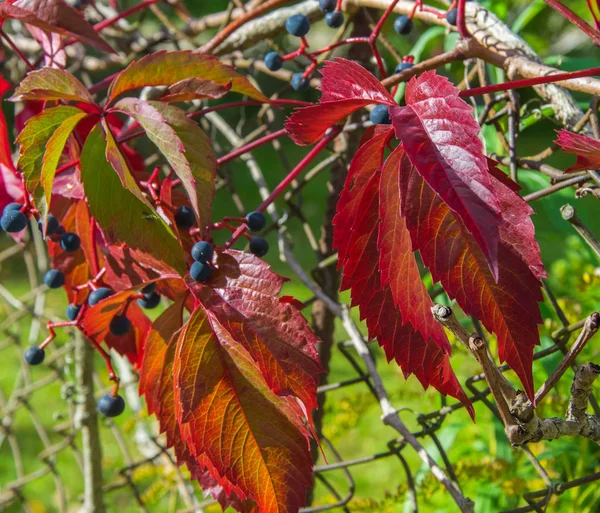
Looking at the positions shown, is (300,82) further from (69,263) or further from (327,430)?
(327,430)

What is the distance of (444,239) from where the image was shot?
0.57m

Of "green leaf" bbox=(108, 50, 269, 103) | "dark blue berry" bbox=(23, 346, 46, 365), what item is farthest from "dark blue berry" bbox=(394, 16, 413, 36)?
"dark blue berry" bbox=(23, 346, 46, 365)

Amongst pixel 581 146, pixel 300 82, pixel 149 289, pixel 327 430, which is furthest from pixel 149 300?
pixel 327 430

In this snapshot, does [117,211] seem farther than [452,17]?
No

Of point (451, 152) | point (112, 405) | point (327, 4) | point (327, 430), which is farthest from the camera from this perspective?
point (327, 430)

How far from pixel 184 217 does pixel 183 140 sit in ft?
0.33

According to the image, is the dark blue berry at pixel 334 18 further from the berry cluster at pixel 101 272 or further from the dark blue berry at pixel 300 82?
the berry cluster at pixel 101 272

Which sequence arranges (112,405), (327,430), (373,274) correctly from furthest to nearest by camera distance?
(327,430) < (112,405) < (373,274)

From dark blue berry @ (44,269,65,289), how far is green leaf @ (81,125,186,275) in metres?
0.20

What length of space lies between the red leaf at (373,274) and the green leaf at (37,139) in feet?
0.93

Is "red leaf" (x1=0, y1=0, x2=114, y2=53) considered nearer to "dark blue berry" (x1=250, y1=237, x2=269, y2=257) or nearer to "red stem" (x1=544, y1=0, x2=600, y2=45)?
"dark blue berry" (x1=250, y1=237, x2=269, y2=257)

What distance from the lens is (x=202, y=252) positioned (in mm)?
670

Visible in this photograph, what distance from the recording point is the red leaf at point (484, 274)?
563mm

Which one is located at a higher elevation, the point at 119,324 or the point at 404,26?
the point at 404,26
